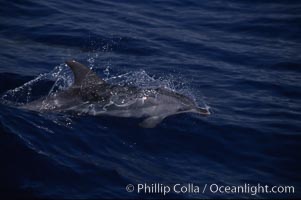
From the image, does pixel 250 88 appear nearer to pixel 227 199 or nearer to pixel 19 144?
pixel 227 199

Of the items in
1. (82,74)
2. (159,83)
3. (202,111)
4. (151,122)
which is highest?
(82,74)

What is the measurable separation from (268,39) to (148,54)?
4.46m

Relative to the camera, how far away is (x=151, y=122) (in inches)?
376

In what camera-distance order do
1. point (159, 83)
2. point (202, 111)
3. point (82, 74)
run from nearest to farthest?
point (82, 74)
point (202, 111)
point (159, 83)

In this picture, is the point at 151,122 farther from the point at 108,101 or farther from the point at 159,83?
the point at 159,83

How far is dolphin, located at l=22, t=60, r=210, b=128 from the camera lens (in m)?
9.59

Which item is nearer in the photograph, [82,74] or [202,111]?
[82,74]

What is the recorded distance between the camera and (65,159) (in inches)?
309

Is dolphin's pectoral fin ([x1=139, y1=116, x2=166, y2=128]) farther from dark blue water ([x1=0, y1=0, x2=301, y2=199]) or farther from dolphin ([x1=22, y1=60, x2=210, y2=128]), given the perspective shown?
dark blue water ([x1=0, y1=0, x2=301, y2=199])

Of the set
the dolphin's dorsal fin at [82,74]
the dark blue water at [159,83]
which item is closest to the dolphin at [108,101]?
the dolphin's dorsal fin at [82,74]

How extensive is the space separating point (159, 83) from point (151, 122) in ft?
7.27

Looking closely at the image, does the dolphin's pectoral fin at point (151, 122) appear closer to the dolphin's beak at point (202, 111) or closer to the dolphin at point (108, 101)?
the dolphin at point (108, 101)

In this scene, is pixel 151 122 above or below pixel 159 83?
below

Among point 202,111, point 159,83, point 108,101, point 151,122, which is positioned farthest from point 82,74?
point 202,111
